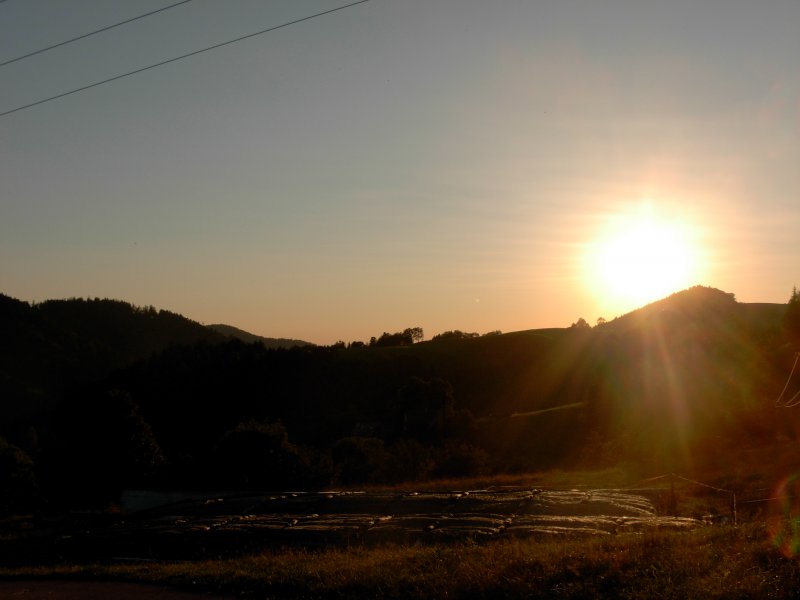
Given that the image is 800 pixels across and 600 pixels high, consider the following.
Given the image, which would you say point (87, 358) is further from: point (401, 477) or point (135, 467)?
point (401, 477)

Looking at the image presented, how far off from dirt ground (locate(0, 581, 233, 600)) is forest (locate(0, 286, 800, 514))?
2146 centimetres

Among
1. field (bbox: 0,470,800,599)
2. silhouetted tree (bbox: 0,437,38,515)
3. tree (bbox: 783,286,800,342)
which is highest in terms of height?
tree (bbox: 783,286,800,342)

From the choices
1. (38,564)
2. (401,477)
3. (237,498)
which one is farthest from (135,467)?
(38,564)

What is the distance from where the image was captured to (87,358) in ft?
406

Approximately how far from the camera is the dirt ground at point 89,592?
12.0 m

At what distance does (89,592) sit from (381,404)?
286 ft

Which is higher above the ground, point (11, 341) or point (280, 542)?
point (11, 341)

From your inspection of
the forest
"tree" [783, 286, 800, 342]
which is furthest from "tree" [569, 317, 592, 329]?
"tree" [783, 286, 800, 342]

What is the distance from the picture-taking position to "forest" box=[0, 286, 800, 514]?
131 feet

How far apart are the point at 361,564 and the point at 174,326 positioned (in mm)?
159875

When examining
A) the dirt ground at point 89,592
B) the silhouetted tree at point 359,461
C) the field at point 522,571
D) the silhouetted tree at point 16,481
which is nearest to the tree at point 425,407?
the silhouetted tree at point 359,461

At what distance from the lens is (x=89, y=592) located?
1274 cm

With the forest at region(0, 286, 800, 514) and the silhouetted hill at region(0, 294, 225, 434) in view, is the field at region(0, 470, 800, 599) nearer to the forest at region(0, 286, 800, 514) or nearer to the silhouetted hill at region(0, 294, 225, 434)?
the forest at region(0, 286, 800, 514)

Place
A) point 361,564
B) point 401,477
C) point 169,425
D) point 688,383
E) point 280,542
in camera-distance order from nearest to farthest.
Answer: point 361,564 → point 280,542 → point 401,477 → point 688,383 → point 169,425
